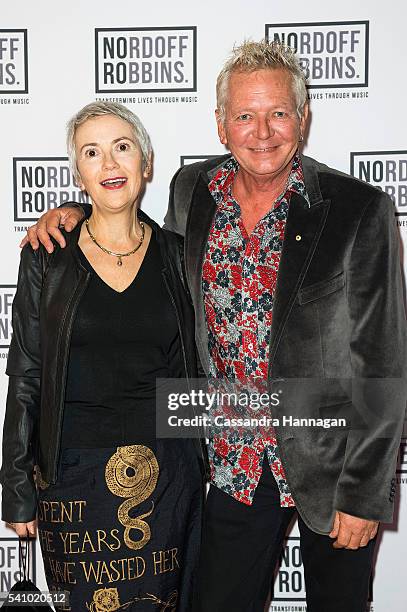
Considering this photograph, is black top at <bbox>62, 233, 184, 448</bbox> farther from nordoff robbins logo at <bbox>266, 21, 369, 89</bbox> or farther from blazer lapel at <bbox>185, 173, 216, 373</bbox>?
nordoff robbins logo at <bbox>266, 21, 369, 89</bbox>

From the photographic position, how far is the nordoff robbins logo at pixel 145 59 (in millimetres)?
2516

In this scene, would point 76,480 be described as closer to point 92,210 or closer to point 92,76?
point 92,210

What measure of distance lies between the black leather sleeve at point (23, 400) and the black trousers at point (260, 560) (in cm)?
52

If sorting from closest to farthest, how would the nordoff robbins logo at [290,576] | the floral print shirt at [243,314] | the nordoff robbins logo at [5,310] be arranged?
the floral print shirt at [243,314], the nordoff robbins logo at [5,310], the nordoff robbins logo at [290,576]

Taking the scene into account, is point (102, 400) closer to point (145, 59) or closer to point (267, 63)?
point (267, 63)

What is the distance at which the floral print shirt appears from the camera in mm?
1864

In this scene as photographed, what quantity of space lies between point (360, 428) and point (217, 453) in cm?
41

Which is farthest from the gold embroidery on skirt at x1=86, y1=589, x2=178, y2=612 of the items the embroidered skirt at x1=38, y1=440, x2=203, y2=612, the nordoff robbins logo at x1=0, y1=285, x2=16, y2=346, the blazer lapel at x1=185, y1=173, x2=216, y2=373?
the nordoff robbins logo at x1=0, y1=285, x2=16, y2=346

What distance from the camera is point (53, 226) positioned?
1.95 metres

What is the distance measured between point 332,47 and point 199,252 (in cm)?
106

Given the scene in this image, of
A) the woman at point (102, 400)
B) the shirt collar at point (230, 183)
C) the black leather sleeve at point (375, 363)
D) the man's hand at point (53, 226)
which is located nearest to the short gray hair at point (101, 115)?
the woman at point (102, 400)

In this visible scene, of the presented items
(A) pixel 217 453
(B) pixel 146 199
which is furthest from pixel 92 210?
(A) pixel 217 453

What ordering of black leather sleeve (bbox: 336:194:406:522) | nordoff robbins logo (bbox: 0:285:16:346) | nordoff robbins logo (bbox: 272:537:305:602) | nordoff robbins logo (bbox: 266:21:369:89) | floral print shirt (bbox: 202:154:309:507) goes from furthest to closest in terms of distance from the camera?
nordoff robbins logo (bbox: 272:537:305:602) → nordoff robbins logo (bbox: 0:285:16:346) → nordoff robbins logo (bbox: 266:21:369:89) → floral print shirt (bbox: 202:154:309:507) → black leather sleeve (bbox: 336:194:406:522)

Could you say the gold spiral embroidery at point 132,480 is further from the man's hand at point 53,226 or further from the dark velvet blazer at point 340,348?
Answer: the man's hand at point 53,226
